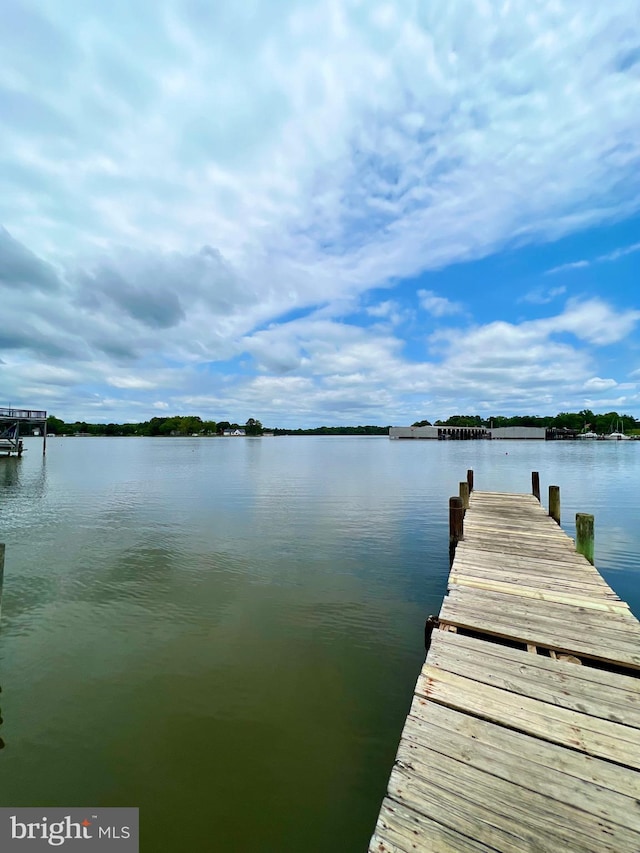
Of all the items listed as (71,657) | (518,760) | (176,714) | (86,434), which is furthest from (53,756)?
(86,434)

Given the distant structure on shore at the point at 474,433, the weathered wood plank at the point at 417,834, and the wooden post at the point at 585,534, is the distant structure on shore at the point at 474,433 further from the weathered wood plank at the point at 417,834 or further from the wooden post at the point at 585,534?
the weathered wood plank at the point at 417,834

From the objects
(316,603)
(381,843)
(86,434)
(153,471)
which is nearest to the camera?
(381,843)

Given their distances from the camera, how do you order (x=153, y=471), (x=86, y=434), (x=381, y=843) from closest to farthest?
(x=381, y=843)
(x=153, y=471)
(x=86, y=434)

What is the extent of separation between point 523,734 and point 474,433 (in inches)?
6815

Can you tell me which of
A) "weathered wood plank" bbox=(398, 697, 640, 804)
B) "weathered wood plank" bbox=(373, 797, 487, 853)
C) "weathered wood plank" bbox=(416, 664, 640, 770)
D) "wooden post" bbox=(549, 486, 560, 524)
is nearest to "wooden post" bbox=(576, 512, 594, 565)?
"wooden post" bbox=(549, 486, 560, 524)

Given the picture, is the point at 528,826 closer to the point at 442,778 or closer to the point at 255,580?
the point at 442,778

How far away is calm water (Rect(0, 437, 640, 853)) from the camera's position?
389cm

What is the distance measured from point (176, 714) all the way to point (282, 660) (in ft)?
5.62

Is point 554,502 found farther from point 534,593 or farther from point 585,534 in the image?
point 534,593

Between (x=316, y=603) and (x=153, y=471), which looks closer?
(x=316, y=603)

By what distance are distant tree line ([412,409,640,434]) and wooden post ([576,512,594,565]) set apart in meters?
181

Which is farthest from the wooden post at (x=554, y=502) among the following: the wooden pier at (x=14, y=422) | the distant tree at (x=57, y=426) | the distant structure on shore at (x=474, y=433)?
the distant tree at (x=57, y=426)

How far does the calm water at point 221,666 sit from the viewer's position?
3887mm

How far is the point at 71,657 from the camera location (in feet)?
20.6
